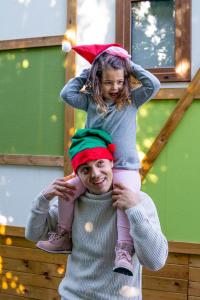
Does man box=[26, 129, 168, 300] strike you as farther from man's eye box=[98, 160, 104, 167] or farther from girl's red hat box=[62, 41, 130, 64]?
girl's red hat box=[62, 41, 130, 64]

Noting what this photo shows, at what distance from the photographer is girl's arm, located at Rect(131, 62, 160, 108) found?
224cm

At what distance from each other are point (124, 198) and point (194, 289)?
260cm

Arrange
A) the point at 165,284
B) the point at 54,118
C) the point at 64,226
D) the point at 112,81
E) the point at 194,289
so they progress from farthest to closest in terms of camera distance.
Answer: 1. the point at 54,118
2. the point at 165,284
3. the point at 194,289
4. the point at 64,226
5. the point at 112,81

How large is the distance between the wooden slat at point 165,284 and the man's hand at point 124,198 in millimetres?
2551

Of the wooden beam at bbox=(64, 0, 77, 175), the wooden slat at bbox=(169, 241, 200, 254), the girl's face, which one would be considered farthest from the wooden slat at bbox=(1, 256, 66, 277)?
the girl's face

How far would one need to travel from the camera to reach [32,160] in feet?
16.1

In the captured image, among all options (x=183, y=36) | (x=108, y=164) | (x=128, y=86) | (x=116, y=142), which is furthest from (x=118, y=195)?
(x=183, y=36)

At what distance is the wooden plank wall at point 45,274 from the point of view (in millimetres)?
4230

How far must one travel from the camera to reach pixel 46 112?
16.0ft

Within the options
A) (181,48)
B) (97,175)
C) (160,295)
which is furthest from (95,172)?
(160,295)

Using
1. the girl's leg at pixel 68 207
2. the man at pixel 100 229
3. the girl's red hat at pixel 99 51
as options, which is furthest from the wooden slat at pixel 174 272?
the girl's red hat at pixel 99 51

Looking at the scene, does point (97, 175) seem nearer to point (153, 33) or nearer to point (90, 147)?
point (90, 147)

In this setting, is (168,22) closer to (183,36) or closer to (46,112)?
(183,36)

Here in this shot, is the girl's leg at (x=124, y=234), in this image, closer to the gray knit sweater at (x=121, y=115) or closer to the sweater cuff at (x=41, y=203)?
the gray knit sweater at (x=121, y=115)
